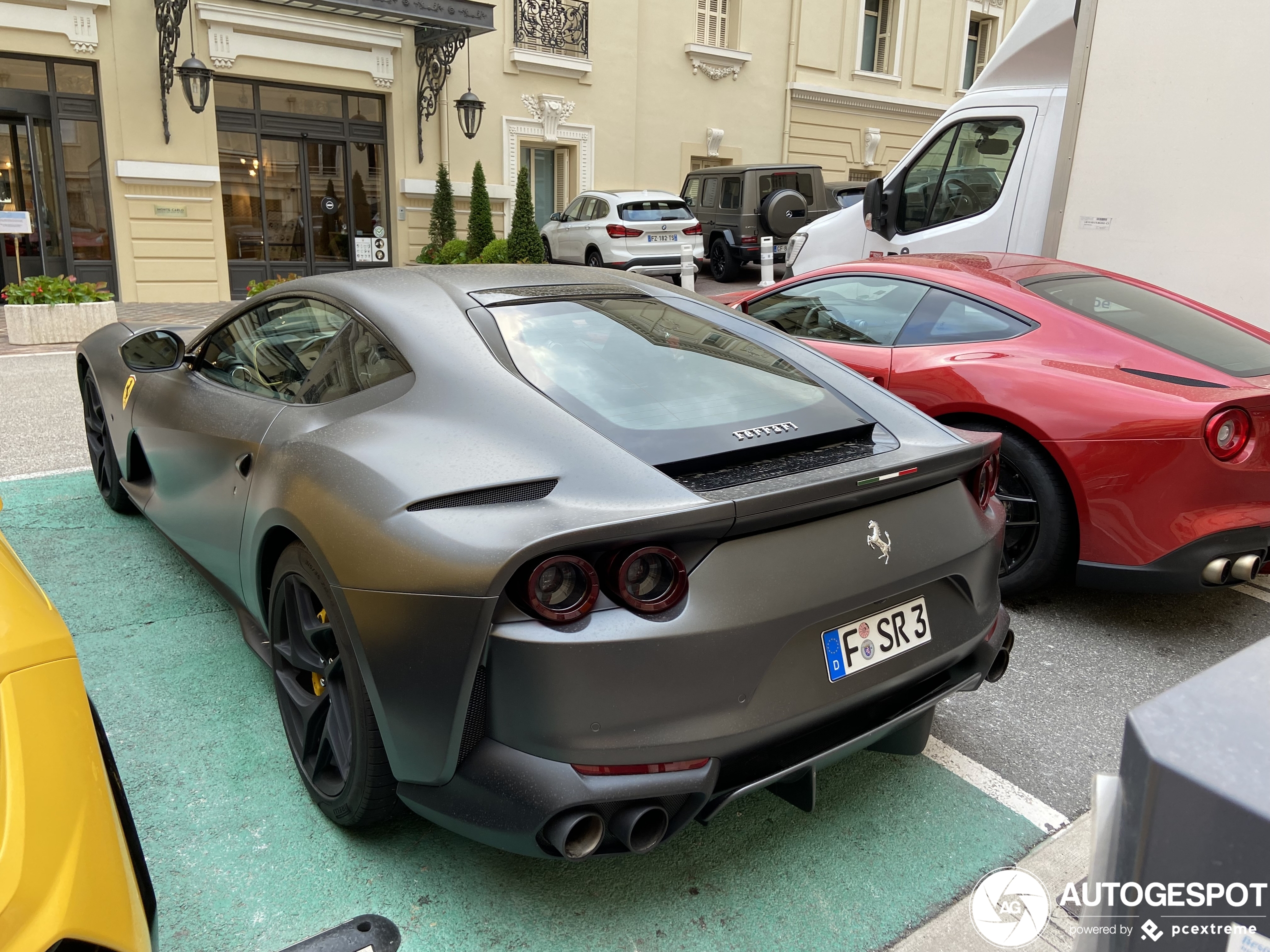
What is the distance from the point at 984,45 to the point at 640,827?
2872cm

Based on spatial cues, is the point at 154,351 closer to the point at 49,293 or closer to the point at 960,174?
the point at 960,174

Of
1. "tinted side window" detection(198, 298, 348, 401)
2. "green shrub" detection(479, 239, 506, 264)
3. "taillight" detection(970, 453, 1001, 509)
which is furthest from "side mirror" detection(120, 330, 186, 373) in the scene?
"green shrub" detection(479, 239, 506, 264)

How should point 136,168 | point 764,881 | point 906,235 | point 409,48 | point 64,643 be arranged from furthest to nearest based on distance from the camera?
1. point 409,48
2. point 136,168
3. point 906,235
4. point 764,881
5. point 64,643

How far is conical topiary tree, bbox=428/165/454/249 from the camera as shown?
16.8 metres

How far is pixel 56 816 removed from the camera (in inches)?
51.1

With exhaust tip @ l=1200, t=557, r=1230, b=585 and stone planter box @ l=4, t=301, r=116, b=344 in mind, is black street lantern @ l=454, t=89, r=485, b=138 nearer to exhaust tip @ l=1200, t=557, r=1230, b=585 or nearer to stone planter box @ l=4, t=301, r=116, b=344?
stone planter box @ l=4, t=301, r=116, b=344

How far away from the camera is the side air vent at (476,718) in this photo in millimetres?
1865

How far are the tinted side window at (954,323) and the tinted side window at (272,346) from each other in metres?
2.68

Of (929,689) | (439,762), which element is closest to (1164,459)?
(929,689)

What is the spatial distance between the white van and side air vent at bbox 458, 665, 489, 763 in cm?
557

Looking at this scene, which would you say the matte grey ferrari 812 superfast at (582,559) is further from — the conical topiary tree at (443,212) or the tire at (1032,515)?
the conical topiary tree at (443,212)

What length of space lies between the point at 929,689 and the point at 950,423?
2.02 meters

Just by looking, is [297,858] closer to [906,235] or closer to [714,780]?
[714,780]

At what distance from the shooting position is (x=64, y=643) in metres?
1.56
